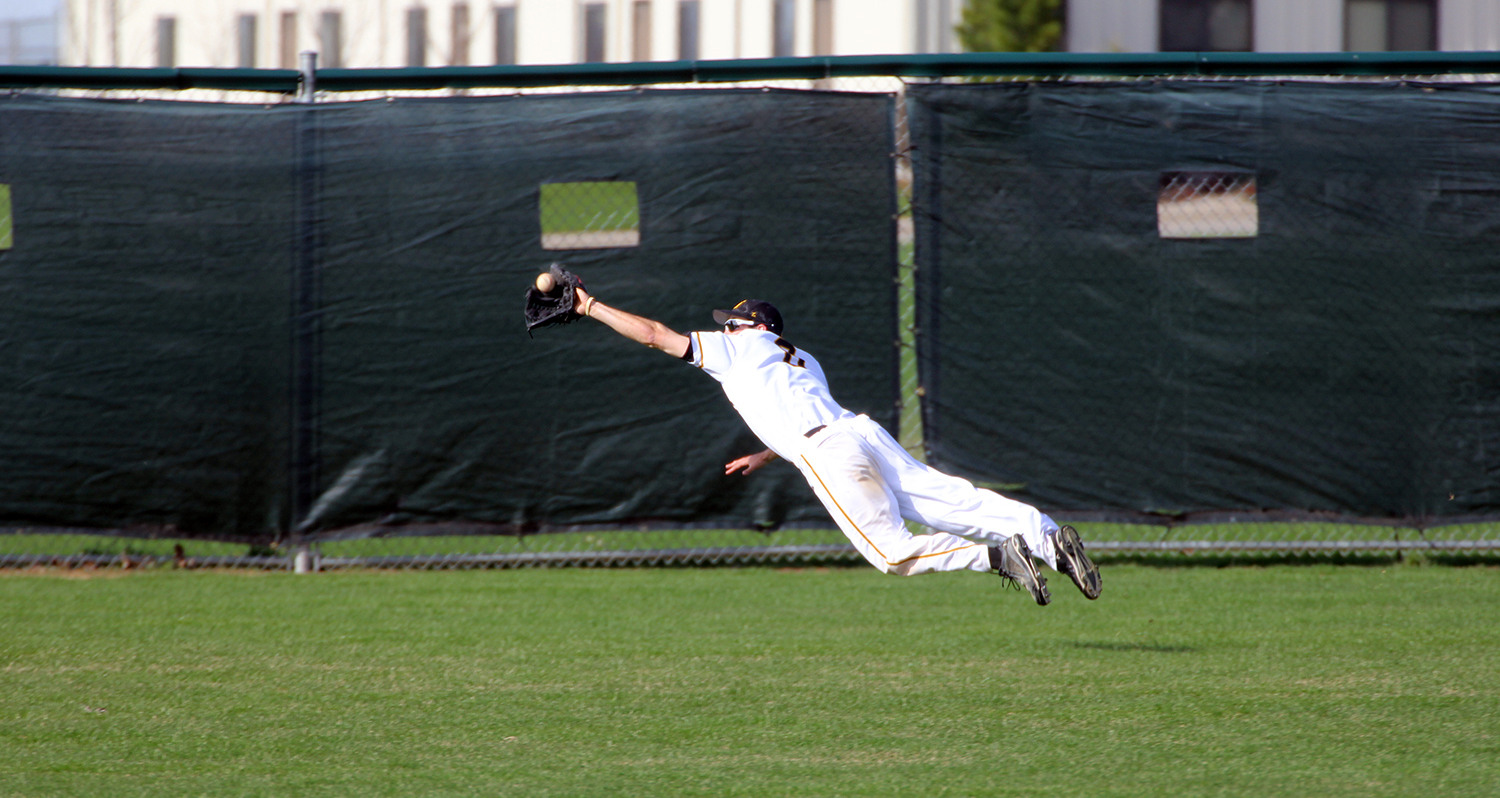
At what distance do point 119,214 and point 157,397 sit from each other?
102 cm

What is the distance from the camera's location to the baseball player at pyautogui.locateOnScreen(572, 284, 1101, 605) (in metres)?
5.26

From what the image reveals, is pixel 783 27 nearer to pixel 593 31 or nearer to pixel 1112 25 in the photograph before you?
pixel 593 31

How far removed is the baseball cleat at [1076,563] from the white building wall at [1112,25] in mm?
29623

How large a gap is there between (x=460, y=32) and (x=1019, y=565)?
109 feet

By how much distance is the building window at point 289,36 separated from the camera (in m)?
36.6

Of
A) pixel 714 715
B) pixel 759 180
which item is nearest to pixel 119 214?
pixel 759 180

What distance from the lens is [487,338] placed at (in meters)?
7.64

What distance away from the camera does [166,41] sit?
1478 inches

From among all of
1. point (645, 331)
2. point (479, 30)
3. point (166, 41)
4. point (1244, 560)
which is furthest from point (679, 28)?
point (645, 331)

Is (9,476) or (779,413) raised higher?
(779,413)

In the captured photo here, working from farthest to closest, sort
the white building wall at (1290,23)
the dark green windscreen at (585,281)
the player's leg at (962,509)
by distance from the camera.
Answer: the white building wall at (1290,23) < the dark green windscreen at (585,281) < the player's leg at (962,509)

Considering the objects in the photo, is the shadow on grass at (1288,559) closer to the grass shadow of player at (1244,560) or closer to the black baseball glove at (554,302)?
the grass shadow of player at (1244,560)

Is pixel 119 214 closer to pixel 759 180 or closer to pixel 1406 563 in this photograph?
pixel 759 180

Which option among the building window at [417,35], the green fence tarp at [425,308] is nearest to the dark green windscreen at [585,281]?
the green fence tarp at [425,308]
